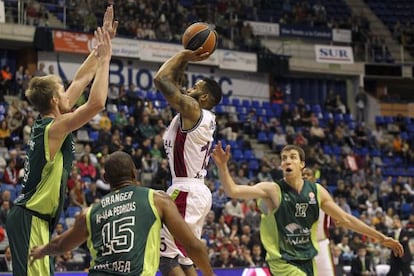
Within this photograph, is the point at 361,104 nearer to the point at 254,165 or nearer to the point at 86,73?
the point at 254,165

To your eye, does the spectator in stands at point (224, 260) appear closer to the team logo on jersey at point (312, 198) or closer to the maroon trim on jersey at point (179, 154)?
the team logo on jersey at point (312, 198)

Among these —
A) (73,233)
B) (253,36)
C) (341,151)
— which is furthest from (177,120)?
(253,36)

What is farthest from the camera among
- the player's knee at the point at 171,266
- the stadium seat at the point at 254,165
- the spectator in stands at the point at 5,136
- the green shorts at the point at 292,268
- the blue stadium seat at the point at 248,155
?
the blue stadium seat at the point at 248,155

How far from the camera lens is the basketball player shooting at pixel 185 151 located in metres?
6.93

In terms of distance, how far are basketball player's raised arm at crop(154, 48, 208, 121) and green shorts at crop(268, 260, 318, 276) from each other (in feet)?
5.66

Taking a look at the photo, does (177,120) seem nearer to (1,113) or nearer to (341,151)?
(1,113)

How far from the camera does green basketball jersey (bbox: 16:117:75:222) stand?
615 cm

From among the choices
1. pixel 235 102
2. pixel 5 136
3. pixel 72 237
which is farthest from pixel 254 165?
pixel 72 237

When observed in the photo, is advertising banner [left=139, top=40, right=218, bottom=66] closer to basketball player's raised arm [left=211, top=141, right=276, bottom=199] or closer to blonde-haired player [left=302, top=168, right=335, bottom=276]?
blonde-haired player [left=302, top=168, right=335, bottom=276]

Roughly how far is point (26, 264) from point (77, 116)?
1.13 metres

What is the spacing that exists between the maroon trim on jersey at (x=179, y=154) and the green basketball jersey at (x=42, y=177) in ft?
4.12

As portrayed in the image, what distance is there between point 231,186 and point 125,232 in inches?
103

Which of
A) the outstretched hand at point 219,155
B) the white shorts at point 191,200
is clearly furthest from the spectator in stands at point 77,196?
the white shorts at point 191,200

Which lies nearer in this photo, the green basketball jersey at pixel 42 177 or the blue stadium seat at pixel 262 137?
the green basketball jersey at pixel 42 177
